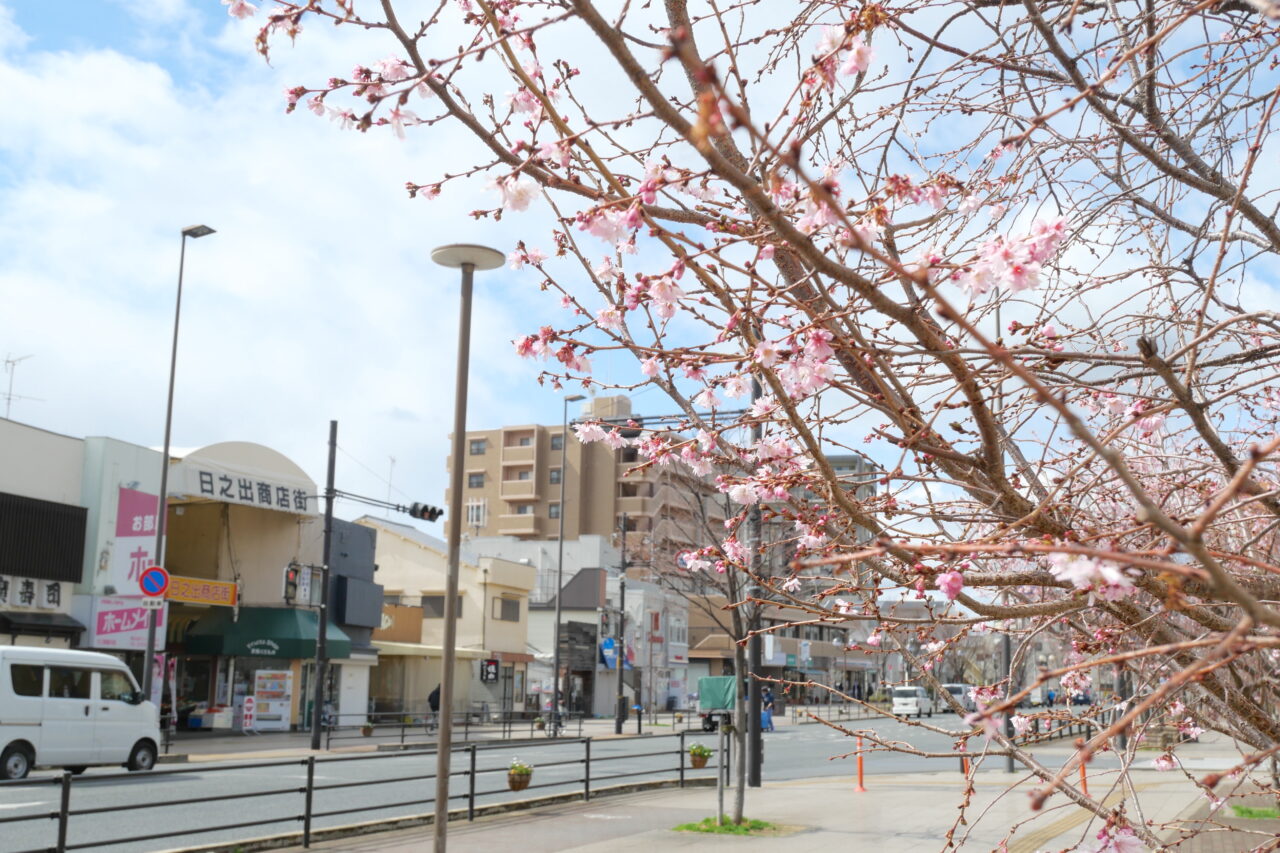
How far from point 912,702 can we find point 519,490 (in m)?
38.5

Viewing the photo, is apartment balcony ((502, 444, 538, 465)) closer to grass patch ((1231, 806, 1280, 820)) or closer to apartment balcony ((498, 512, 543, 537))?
apartment balcony ((498, 512, 543, 537))

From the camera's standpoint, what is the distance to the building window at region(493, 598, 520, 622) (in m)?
50.3

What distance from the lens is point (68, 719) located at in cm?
1897

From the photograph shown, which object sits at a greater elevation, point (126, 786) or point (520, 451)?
point (520, 451)

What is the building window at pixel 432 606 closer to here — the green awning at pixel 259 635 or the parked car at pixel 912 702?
the green awning at pixel 259 635

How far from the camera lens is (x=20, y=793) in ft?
53.2

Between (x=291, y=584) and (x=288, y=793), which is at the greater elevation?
(x=291, y=584)

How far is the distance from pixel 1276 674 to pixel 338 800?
1374 cm

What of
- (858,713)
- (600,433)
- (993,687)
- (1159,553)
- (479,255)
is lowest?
(858,713)

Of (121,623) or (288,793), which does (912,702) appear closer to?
(121,623)

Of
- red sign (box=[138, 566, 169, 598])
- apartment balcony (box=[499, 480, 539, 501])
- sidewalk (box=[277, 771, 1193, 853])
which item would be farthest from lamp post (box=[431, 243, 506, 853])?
apartment balcony (box=[499, 480, 539, 501])

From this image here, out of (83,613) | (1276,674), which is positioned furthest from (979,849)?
(83,613)

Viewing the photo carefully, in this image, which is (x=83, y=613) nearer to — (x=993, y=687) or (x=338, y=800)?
(x=338, y=800)

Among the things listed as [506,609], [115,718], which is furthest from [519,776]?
[506,609]
